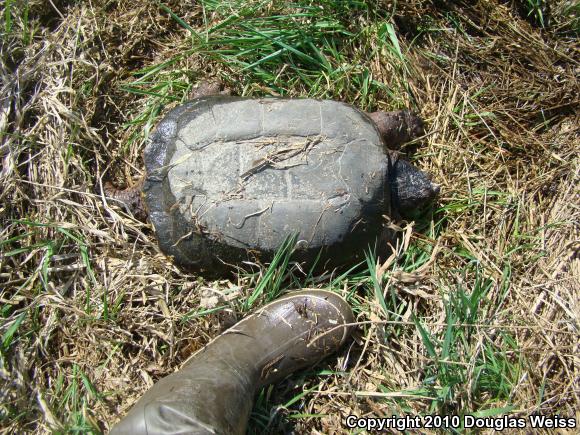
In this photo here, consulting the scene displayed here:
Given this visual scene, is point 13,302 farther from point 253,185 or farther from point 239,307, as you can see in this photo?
point 253,185

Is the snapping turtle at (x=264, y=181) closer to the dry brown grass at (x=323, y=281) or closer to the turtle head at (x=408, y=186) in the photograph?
the turtle head at (x=408, y=186)

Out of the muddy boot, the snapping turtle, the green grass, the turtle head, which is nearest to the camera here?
the muddy boot

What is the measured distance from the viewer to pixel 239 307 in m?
2.73

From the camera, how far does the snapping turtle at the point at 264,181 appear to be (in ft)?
8.02

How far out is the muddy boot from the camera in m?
2.13

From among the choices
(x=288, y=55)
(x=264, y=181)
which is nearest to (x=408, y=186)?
(x=264, y=181)

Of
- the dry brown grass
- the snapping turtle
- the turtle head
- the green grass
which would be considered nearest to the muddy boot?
the dry brown grass

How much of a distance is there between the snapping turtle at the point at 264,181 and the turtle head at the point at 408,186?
152 millimetres

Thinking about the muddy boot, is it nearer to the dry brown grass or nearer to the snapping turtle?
the dry brown grass

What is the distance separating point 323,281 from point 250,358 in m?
0.63

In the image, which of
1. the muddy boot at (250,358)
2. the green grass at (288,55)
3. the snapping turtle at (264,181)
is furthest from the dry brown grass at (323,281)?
the snapping turtle at (264,181)

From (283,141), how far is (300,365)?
3.99 feet

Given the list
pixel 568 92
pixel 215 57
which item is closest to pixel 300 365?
pixel 215 57

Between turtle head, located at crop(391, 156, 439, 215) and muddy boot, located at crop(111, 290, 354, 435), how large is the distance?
686 mm
